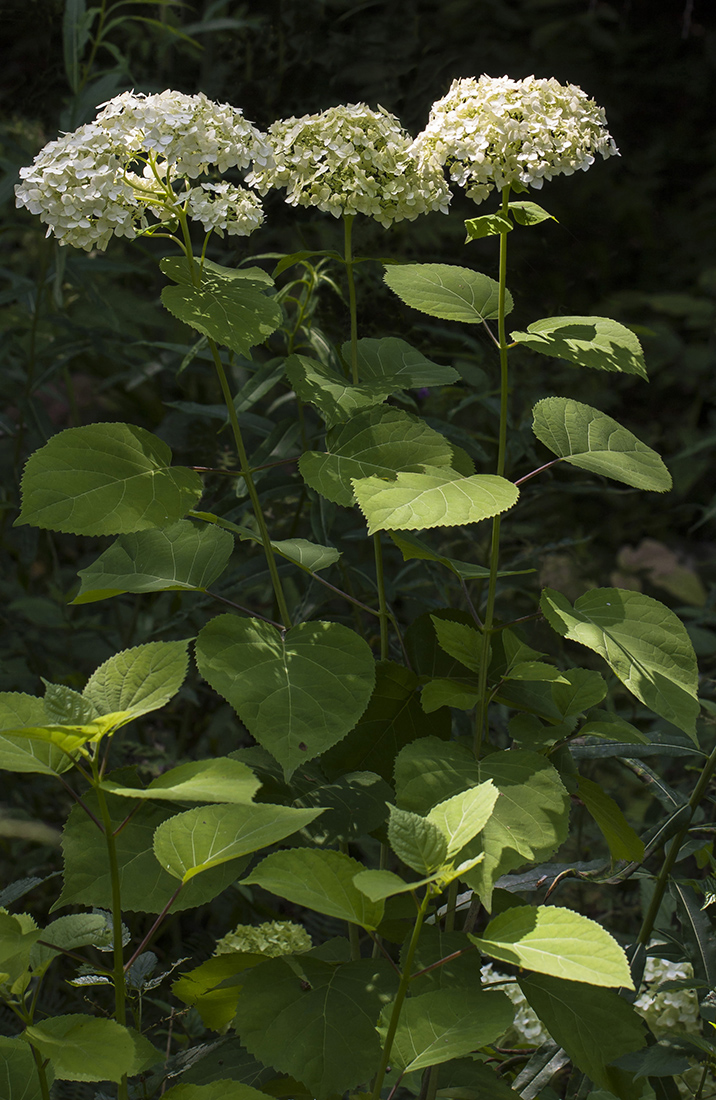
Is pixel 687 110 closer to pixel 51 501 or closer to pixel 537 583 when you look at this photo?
pixel 537 583

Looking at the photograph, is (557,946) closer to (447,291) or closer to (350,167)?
(447,291)

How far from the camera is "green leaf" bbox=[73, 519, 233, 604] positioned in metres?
0.77

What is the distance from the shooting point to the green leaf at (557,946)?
516 millimetres

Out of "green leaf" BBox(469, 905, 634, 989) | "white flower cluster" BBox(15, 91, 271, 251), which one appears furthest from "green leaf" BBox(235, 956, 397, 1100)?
"white flower cluster" BBox(15, 91, 271, 251)

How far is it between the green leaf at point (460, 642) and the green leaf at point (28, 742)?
32cm

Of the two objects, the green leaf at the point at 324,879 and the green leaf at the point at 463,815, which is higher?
the green leaf at the point at 463,815

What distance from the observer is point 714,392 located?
2861mm

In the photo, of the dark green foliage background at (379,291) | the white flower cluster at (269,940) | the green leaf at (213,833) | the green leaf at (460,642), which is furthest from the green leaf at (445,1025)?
the dark green foliage background at (379,291)

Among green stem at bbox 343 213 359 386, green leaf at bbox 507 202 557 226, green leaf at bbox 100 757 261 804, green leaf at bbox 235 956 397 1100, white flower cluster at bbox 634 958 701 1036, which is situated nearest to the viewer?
green leaf at bbox 100 757 261 804

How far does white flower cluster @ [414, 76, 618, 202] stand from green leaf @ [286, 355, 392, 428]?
19cm

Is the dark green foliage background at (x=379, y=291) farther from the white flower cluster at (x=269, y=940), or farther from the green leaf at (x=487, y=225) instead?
the green leaf at (x=487, y=225)

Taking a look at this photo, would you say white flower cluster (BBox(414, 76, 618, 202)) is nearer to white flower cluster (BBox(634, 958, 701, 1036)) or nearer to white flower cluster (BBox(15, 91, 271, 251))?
white flower cluster (BBox(15, 91, 271, 251))

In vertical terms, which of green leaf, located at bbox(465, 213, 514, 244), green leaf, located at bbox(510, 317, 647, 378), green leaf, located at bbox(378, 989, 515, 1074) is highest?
green leaf, located at bbox(465, 213, 514, 244)

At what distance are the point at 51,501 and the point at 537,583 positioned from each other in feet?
4.04
